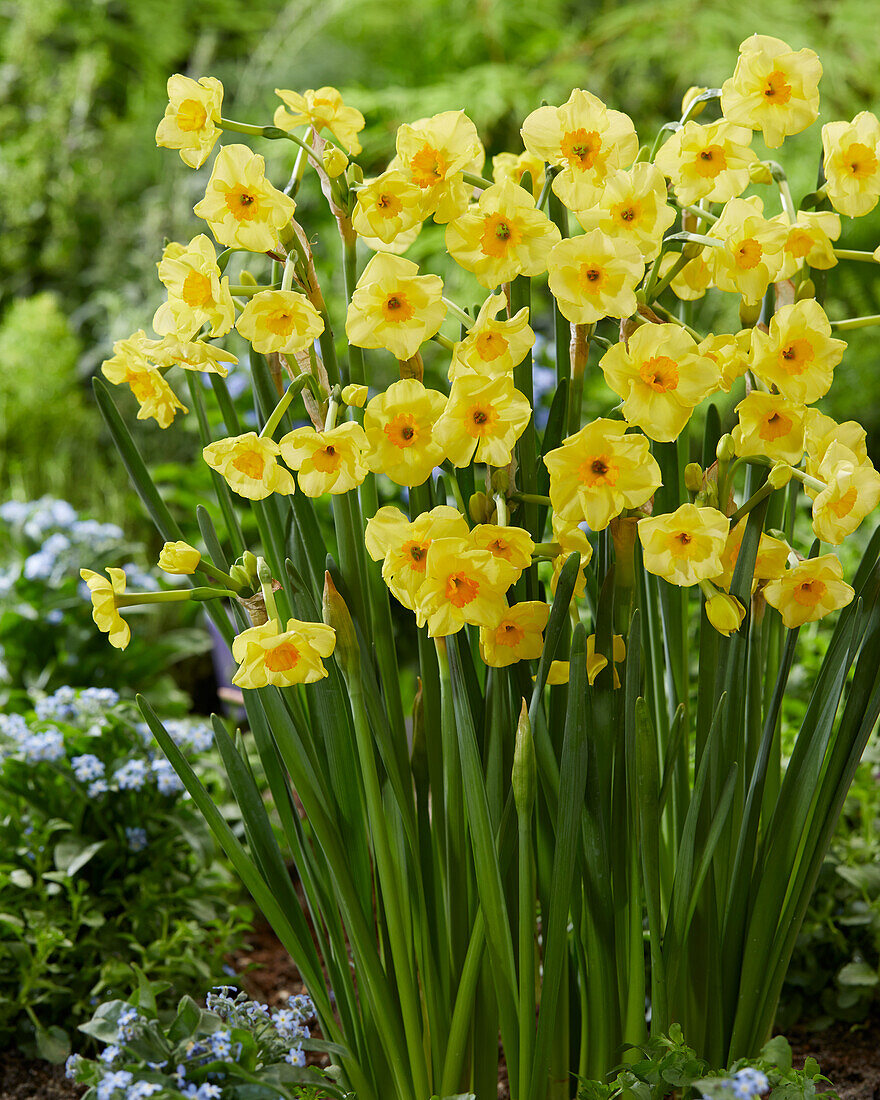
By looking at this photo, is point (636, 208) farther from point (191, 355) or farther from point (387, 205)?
point (191, 355)

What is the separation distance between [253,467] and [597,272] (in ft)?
0.79

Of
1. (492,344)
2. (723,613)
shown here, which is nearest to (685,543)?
(723,613)

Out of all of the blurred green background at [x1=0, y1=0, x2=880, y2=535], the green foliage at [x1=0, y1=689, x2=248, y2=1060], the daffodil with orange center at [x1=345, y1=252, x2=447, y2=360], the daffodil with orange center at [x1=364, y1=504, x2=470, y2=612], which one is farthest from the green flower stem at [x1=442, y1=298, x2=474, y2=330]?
the blurred green background at [x1=0, y1=0, x2=880, y2=535]

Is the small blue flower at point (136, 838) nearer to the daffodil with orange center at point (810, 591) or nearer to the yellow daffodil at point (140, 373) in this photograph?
the yellow daffodil at point (140, 373)

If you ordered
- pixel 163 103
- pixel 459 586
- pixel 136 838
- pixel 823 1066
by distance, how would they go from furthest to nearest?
1. pixel 163 103
2. pixel 136 838
3. pixel 823 1066
4. pixel 459 586

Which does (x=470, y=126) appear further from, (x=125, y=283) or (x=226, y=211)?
(x=125, y=283)

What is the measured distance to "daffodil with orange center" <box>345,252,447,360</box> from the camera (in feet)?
1.99

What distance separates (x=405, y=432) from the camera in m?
0.61

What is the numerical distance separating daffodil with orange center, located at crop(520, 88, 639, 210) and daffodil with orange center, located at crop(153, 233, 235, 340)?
212mm

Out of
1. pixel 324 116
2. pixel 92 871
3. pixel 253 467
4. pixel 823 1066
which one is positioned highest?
pixel 324 116

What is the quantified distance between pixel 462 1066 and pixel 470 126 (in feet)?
2.24

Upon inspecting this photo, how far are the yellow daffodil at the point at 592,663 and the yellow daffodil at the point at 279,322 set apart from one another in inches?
11.2

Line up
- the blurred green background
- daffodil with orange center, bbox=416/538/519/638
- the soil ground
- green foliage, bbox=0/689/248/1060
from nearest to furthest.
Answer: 1. daffodil with orange center, bbox=416/538/519/638
2. the soil ground
3. green foliage, bbox=0/689/248/1060
4. the blurred green background

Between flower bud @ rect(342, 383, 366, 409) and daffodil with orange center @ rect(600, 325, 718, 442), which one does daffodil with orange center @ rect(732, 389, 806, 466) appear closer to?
daffodil with orange center @ rect(600, 325, 718, 442)
